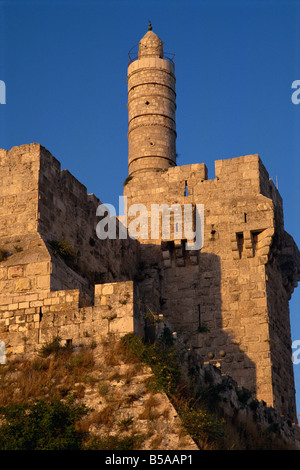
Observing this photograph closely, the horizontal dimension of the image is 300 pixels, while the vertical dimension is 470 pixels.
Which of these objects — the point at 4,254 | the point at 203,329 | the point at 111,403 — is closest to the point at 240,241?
the point at 203,329

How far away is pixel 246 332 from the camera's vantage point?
828 inches

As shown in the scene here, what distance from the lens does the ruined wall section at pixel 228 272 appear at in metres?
20.9

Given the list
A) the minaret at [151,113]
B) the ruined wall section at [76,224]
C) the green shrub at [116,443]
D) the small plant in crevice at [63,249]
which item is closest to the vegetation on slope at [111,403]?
the green shrub at [116,443]

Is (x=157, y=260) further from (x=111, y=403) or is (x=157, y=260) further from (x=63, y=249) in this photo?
(x=111, y=403)

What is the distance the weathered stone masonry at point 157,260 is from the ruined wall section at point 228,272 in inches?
1.0

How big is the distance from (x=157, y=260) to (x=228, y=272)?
187 cm

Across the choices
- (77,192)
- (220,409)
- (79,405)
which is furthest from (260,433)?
(77,192)

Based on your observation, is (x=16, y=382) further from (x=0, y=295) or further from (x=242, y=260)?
(x=242, y=260)

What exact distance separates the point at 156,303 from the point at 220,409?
653 centimetres

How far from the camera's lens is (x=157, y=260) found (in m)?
22.7

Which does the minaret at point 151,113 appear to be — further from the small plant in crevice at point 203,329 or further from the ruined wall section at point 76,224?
the small plant in crevice at point 203,329

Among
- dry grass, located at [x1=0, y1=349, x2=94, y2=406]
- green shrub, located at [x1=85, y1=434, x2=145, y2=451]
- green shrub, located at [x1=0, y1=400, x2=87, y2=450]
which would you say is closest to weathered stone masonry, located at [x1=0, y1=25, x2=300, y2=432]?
dry grass, located at [x1=0, y1=349, x2=94, y2=406]

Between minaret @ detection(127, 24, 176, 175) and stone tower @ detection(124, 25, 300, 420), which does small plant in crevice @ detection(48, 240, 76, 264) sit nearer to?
stone tower @ detection(124, 25, 300, 420)

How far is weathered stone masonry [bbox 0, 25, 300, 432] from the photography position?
16078mm
